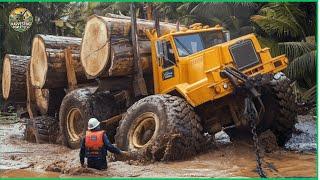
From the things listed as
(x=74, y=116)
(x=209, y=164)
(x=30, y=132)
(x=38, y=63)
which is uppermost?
(x=38, y=63)

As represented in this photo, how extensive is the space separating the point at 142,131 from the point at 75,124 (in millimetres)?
2627

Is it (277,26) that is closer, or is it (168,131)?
(168,131)

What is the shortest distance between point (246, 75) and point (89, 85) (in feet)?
13.5

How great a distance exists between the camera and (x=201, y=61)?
28.2ft

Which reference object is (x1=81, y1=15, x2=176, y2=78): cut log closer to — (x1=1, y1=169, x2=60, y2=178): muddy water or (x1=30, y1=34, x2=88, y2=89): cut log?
(x1=30, y1=34, x2=88, y2=89): cut log

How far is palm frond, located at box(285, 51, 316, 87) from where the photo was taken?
10723mm

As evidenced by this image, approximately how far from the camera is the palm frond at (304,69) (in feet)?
35.2

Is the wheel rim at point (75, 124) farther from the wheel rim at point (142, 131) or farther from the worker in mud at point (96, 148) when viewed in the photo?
the worker in mud at point (96, 148)

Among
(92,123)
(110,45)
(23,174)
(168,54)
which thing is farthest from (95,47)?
(23,174)

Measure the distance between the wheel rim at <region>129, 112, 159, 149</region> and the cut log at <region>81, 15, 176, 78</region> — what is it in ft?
3.98

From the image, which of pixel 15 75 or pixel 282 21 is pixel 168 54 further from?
pixel 15 75

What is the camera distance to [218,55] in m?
8.38

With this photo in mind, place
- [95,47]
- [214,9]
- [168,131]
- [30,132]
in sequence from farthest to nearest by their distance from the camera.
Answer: [214,9]
[30,132]
[95,47]
[168,131]

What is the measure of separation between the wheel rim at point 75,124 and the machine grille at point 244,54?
355 cm
